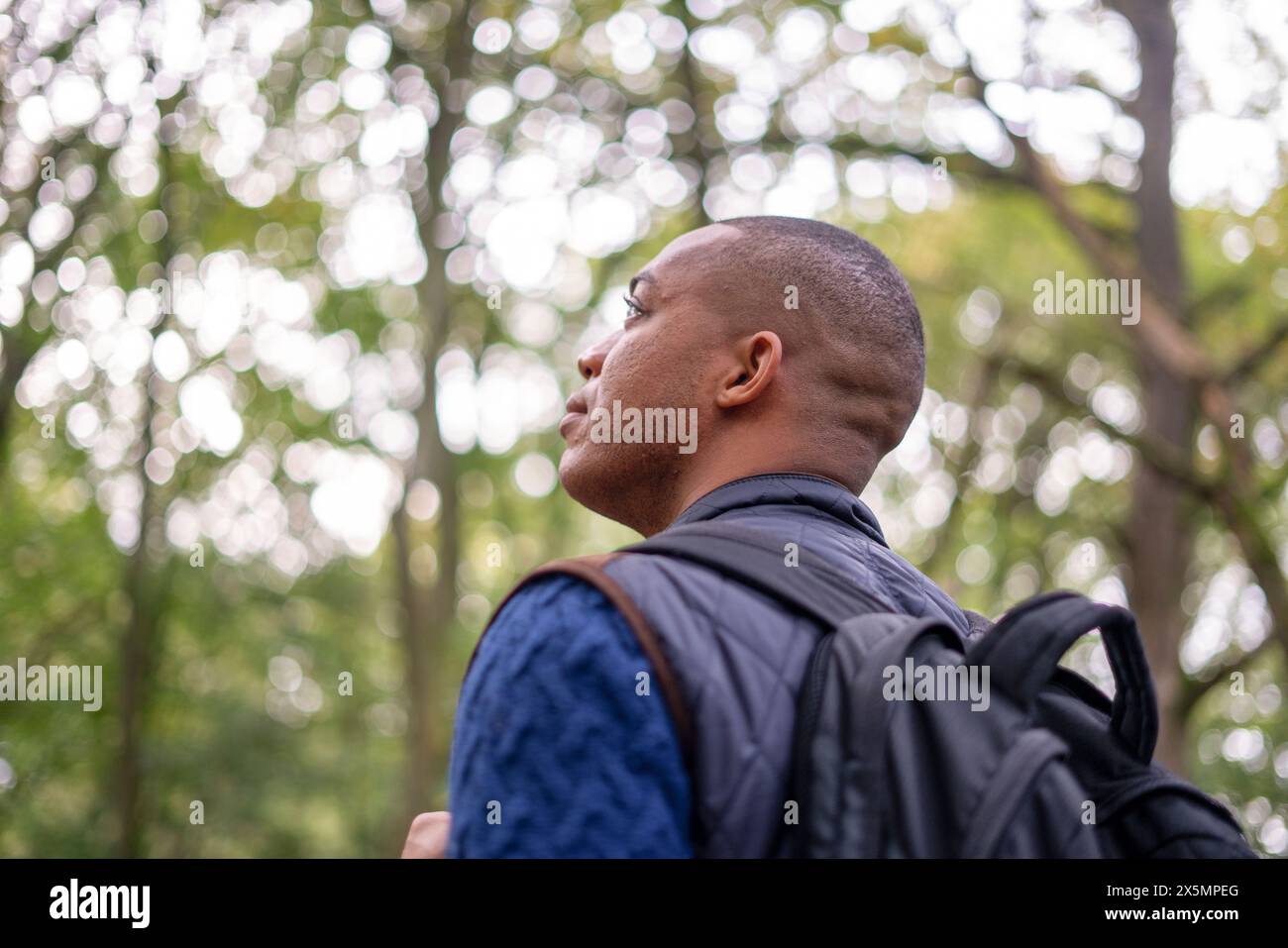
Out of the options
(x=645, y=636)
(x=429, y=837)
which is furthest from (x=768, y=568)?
(x=429, y=837)

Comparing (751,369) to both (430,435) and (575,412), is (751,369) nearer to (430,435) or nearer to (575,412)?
(575,412)

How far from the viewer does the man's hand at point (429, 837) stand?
1.74m

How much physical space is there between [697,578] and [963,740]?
0.42 metres

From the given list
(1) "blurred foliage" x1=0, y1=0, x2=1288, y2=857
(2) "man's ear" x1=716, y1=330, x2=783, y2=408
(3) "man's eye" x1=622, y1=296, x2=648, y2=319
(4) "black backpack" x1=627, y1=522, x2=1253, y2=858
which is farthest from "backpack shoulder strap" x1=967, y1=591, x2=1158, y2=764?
(1) "blurred foliage" x1=0, y1=0, x2=1288, y2=857

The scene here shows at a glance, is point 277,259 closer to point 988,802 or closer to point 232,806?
point 232,806

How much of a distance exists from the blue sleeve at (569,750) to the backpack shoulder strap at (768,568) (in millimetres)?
221

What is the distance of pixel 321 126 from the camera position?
1202cm

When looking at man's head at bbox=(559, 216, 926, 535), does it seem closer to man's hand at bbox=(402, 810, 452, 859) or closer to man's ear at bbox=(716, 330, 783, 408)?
man's ear at bbox=(716, 330, 783, 408)

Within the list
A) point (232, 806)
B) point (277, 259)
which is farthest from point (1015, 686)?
point (232, 806)

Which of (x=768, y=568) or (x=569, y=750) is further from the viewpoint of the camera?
(x=768, y=568)

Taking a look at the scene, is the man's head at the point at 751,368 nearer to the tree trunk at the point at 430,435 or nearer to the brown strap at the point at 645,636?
the brown strap at the point at 645,636

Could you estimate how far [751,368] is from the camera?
2342mm

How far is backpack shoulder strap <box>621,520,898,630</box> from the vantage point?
5.79 feet
